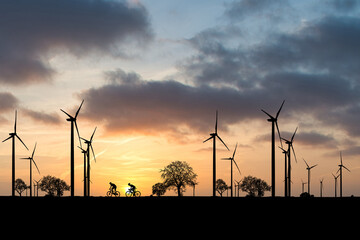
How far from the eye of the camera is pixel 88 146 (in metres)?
120
